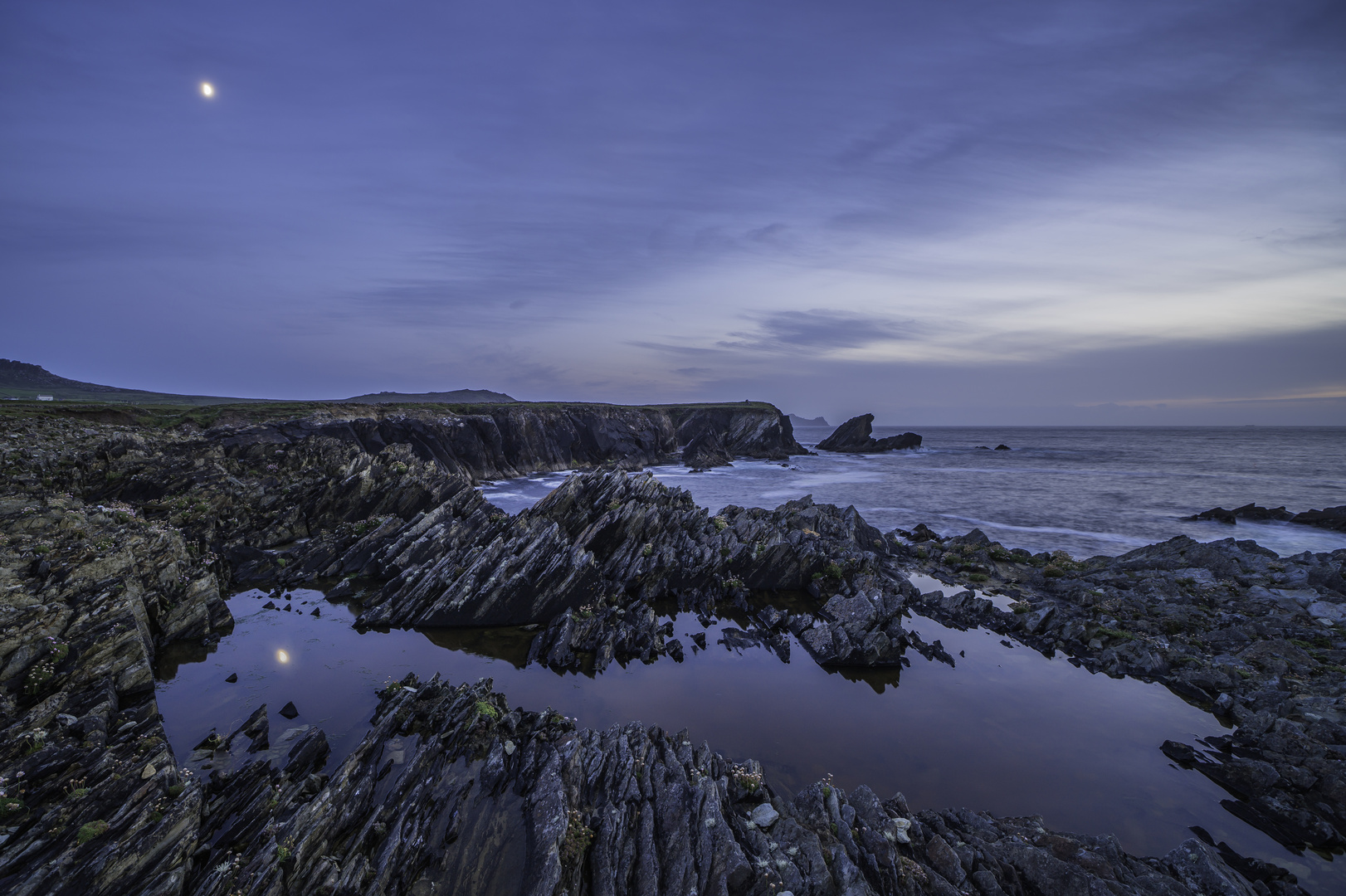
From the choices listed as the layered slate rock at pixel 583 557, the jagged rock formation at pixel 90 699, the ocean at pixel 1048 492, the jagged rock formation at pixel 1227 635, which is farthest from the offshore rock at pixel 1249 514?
the jagged rock formation at pixel 90 699

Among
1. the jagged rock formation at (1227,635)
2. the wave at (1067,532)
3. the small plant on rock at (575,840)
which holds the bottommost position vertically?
the wave at (1067,532)

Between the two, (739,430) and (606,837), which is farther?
(739,430)

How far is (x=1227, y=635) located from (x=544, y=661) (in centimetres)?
3198

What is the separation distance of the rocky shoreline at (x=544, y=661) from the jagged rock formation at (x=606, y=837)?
7 cm

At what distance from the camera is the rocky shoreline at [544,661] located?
417 inches

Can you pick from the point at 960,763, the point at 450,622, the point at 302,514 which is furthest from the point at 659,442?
the point at 960,763

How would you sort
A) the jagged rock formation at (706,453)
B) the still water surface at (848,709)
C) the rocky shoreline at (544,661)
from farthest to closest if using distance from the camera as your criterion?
the jagged rock formation at (706,453), the still water surface at (848,709), the rocky shoreline at (544,661)

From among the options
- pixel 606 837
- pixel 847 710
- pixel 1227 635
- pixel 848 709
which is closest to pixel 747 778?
pixel 606 837

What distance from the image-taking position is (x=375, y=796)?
12477 millimetres

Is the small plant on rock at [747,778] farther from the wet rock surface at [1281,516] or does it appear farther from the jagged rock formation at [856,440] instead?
the jagged rock formation at [856,440]

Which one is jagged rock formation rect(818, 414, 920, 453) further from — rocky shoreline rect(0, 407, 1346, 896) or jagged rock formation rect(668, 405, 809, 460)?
rocky shoreline rect(0, 407, 1346, 896)

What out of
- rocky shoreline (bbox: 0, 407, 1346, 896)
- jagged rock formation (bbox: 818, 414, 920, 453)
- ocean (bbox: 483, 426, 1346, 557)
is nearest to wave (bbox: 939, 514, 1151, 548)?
ocean (bbox: 483, 426, 1346, 557)

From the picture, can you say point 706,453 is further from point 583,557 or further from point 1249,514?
point 583,557

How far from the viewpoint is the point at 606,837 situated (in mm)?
11297
